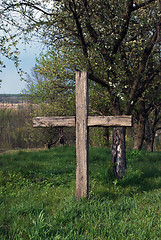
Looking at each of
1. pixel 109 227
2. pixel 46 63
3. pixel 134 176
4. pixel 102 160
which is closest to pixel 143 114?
pixel 102 160

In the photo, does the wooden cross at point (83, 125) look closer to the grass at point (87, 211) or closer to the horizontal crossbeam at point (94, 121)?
the horizontal crossbeam at point (94, 121)

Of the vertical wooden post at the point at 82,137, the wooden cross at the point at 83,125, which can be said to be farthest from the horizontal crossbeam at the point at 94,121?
the vertical wooden post at the point at 82,137

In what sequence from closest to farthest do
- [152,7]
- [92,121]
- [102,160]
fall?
[92,121] < [152,7] < [102,160]

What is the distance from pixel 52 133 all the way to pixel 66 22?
16535 mm

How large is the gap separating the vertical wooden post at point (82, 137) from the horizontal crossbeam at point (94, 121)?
20 cm

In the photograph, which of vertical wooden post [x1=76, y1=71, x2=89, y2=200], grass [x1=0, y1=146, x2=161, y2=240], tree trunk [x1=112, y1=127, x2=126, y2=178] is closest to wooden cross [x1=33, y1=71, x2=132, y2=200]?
vertical wooden post [x1=76, y1=71, x2=89, y2=200]

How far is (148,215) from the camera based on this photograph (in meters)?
5.24

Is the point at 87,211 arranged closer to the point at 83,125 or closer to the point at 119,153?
the point at 83,125

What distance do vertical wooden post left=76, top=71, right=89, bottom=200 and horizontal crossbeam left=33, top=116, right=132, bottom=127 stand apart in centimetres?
20

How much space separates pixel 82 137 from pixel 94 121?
1.65ft

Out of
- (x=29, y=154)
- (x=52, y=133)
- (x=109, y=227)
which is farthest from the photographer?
(x=52, y=133)

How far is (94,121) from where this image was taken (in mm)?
5883

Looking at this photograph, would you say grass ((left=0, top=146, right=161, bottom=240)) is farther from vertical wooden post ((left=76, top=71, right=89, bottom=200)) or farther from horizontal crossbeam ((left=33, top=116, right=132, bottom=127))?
horizontal crossbeam ((left=33, top=116, right=132, bottom=127))

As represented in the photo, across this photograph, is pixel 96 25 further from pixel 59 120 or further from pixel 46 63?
pixel 46 63
